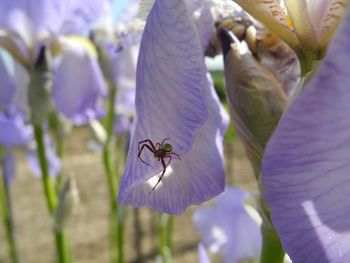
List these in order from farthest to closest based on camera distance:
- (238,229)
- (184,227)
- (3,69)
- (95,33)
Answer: (184,227)
(95,33)
(3,69)
(238,229)

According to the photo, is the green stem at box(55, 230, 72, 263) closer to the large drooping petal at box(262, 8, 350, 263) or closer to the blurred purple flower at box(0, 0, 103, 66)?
the blurred purple flower at box(0, 0, 103, 66)

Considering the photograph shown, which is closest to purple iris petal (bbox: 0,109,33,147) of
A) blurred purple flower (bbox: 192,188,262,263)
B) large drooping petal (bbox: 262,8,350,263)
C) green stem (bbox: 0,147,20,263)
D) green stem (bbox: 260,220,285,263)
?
green stem (bbox: 0,147,20,263)

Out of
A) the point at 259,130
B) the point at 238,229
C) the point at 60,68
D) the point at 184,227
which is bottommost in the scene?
the point at 184,227

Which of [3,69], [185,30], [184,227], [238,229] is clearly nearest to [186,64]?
[185,30]

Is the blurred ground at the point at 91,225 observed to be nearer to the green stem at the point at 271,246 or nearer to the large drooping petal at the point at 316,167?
the green stem at the point at 271,246

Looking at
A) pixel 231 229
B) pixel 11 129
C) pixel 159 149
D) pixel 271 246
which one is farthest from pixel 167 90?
pixel 11 129

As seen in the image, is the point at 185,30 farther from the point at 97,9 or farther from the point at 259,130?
the point at 97,9

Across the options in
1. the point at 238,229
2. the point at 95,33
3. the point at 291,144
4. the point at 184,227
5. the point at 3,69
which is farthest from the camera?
the point at 184,227
